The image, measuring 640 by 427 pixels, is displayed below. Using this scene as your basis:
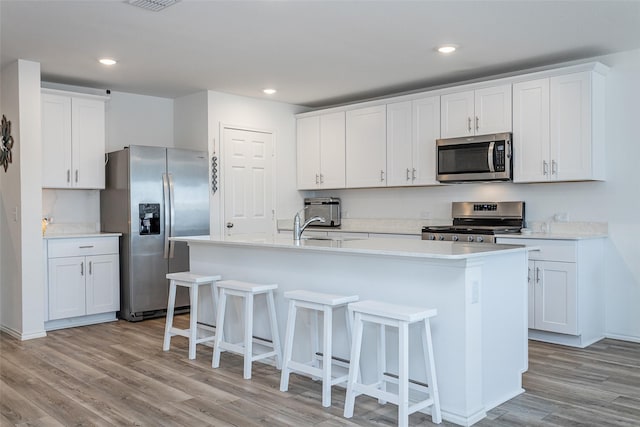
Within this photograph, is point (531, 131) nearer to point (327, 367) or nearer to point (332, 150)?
point (332, 150)

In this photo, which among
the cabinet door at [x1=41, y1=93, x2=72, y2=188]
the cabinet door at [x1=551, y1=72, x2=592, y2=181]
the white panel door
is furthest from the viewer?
the white panel door

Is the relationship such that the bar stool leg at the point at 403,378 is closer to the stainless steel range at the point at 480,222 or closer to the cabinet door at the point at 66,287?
the stainless steel range at the point at 480,222

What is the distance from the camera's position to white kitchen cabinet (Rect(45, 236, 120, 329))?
16.5ft

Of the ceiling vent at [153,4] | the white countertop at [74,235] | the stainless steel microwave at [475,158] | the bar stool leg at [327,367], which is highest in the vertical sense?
the ceiling vent at [153,4]

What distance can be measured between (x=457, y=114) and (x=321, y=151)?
6.09 ft

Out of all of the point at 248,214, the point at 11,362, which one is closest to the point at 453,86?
the point at 248,214

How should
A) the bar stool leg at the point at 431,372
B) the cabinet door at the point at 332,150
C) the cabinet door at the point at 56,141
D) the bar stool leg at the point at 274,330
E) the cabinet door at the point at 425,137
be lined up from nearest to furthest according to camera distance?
the bar stool leg at the point at 431,372, the bar stool leg at the point at 274,330, the cabinet door at the point at 56,141, the cabinet door at the point at 425,137, the cabinet door at the point at 332,150

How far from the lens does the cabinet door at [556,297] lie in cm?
431

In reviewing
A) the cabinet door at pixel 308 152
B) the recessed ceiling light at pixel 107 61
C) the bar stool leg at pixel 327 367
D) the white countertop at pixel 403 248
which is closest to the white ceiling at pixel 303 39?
the recessed ceiling light at pixel 107 61

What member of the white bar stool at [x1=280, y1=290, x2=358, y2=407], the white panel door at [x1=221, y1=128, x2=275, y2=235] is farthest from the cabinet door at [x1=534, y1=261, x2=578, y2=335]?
the white panel door at [x1=221, y1=128, x2=275, y2=235]

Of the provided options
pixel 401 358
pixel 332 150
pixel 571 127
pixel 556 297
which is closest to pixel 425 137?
pixel 332 150

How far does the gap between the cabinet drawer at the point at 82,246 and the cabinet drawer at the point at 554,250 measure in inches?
151

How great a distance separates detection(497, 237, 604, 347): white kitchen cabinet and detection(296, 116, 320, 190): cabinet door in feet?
9.04

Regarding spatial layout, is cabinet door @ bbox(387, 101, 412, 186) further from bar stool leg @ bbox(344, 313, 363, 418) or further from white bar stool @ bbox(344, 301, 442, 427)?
bar stool leg @ bbox(344, 313, 363, 418)
